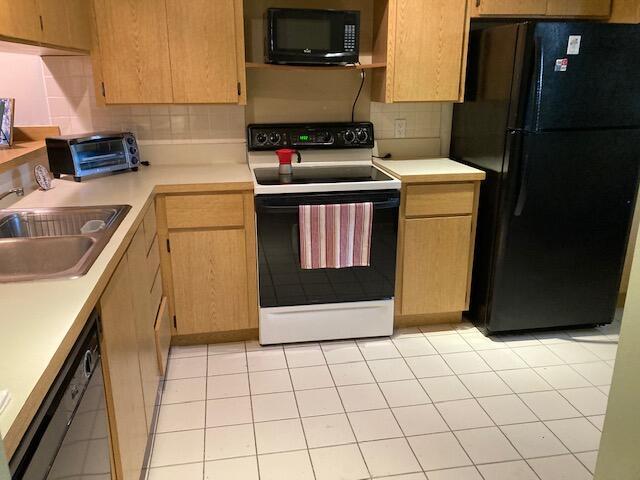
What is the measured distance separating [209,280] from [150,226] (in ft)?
1.50

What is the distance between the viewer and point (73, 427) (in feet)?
3.55

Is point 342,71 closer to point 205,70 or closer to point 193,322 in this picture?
point 205,70

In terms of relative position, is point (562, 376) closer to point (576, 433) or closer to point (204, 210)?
point (576, 433)

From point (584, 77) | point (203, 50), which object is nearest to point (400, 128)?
point (584, 77)

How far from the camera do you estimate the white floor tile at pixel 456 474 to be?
187 cm

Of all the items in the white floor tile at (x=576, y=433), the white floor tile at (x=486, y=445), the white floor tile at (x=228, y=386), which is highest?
the white floor tile at (x=228, y=386)

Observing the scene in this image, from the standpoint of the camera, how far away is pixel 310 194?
2.54 metres

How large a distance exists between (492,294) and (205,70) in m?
1.85

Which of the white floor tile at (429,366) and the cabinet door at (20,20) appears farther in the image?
the white floor tile at (429,366)

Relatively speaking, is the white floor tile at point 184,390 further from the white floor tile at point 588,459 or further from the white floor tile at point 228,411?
the white floor tile at point 588,459

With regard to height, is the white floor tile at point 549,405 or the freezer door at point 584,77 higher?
the freezer door at point 584,77

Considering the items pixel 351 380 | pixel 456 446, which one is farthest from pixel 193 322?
pixel 456 446

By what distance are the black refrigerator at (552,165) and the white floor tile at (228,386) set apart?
133cm

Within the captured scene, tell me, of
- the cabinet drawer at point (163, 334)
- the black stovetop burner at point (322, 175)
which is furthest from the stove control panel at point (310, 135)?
the cabinet drawer at point (163, 334)
